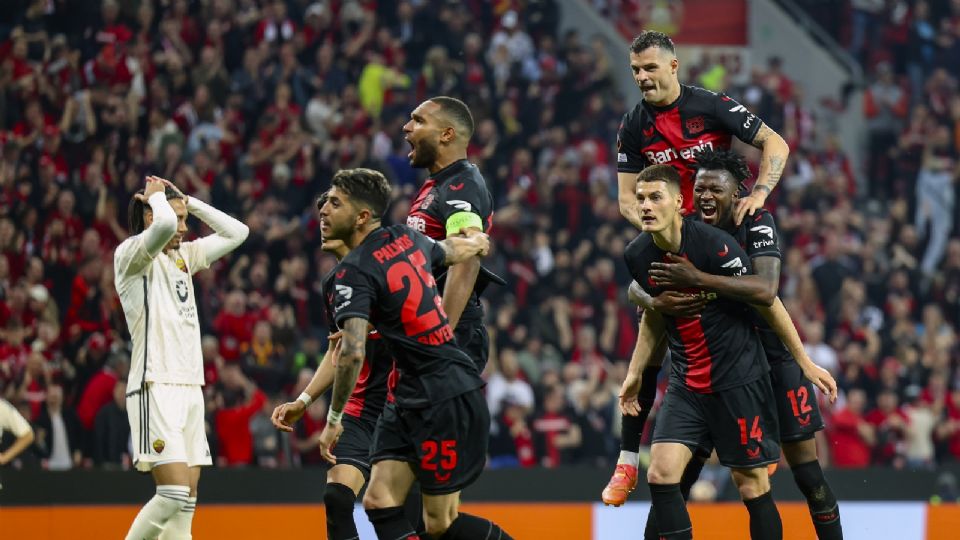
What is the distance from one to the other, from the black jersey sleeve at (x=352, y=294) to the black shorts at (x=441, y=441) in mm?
580

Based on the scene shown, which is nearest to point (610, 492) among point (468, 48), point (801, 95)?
point (468, 48)

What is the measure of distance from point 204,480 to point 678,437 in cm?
515

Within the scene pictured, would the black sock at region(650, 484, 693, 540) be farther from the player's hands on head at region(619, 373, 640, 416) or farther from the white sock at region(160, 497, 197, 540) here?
the white sock at region(160, 497, 197, 540)

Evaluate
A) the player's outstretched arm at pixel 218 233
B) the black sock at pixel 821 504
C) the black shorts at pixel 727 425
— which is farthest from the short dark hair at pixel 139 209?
the black sock at pixel 821 504

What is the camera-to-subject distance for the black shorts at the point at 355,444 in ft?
23.2

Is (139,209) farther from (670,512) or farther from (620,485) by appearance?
(670,512)

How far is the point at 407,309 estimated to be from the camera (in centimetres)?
614

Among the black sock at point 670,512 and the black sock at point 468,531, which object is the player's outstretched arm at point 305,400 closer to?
the black sock at point 468,531

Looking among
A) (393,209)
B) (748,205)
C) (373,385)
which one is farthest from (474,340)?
(393,209)

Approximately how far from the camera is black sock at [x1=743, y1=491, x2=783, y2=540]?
23.6 ft

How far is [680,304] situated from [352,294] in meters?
1.94

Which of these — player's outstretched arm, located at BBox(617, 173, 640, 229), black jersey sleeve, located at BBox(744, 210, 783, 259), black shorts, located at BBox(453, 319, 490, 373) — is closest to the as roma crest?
player's outstretched arm, located at BBox(617, 173, 640, 229)

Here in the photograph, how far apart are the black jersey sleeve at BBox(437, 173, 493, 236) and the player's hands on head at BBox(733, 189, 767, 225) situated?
1302 millimetres

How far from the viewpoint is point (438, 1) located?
56.9 ft
